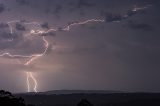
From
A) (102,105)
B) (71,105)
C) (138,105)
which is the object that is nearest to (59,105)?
(71,105)

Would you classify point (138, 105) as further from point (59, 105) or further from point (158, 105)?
point (59, 105)

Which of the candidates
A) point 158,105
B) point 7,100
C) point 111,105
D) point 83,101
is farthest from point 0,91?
point 111,105

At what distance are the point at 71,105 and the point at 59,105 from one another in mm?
5601

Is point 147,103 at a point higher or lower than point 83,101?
lower

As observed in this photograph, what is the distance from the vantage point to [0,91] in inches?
667

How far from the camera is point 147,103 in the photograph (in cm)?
16600

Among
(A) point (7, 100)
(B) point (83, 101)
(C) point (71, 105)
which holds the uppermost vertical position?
(A) point (7, 100)

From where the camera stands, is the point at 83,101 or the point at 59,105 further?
the point at 59,105

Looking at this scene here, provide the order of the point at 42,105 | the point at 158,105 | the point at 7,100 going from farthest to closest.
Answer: the point at 42,105 → the point at 158,105 → the point at 7,100

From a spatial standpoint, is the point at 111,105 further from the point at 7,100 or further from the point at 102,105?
the point at 7,100

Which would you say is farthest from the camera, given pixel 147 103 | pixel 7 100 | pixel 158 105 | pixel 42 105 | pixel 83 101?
pixel 42 105

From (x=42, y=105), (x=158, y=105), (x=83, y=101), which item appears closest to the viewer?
(x=83, y=101)

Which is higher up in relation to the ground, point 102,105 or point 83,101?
point 83,101

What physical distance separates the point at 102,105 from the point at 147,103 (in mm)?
19588
